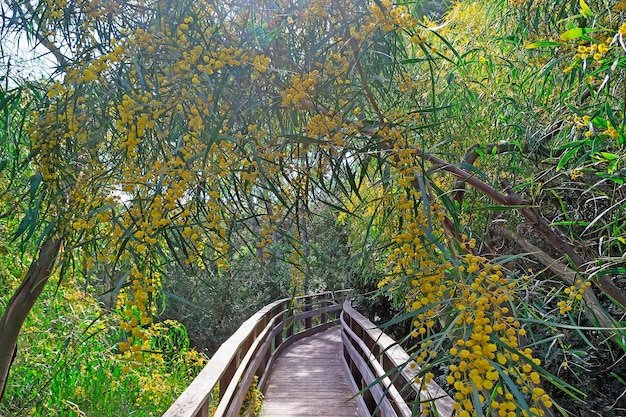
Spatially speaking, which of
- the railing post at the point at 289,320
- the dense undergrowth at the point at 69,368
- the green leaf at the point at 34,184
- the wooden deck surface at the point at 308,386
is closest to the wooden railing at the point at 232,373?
the railing post at the point at 289,320

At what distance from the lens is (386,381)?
296 cm

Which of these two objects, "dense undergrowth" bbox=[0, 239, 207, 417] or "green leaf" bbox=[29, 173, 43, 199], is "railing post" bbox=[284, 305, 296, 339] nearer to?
"green leaf" bbox=[29, 173, 43, 199]

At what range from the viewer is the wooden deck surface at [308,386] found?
4070 mm

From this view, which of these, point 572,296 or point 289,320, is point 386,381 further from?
point 572,296

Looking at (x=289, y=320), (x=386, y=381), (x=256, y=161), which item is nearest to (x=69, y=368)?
(x=289, y=320)

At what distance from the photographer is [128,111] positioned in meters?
0.90

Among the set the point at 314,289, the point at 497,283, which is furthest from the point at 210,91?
the point at 314,289

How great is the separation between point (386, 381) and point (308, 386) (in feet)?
6.73

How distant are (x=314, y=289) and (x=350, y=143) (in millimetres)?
11482

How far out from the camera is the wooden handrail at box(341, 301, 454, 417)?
33.1 inches

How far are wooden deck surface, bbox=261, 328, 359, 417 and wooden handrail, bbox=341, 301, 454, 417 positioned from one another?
0.69 ft

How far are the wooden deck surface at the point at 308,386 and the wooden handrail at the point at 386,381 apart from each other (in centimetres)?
21

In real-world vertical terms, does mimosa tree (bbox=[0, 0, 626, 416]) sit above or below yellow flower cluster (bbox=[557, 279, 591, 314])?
above

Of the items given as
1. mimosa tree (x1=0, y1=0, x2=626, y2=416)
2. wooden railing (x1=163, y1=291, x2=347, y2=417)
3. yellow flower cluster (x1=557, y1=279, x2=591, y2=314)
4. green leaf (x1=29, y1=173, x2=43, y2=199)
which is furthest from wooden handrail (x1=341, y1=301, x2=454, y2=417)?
green leaf (x1=29, y1=173, x2=43, y2=199)
